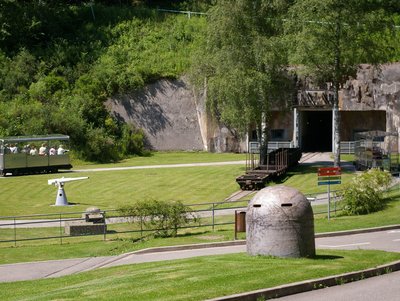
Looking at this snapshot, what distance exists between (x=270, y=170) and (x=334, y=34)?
8.28m

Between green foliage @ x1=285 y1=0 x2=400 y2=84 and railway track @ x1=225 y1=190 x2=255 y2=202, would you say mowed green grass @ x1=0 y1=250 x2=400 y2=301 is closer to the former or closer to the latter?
railway track @ x1=225 y1=190 x2=255 y2=202

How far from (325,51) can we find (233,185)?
29.3 feet

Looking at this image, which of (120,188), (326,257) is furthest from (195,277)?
(120,188)

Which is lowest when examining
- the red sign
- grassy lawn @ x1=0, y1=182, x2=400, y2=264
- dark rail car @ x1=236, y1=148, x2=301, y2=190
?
grassy lawn @ x1=0, y1=182, x2=400, y2=264

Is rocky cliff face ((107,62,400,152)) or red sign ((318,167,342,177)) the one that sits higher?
rocky cliff face ((107,62,400,152))

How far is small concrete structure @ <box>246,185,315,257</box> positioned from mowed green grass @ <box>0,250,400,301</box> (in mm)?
292

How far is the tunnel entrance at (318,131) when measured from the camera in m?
65.3

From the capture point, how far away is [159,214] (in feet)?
104

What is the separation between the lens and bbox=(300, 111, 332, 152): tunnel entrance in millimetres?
65344

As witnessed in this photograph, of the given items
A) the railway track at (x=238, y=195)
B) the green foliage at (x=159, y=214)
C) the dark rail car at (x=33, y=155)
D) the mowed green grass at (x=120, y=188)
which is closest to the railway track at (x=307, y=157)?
the mowed green grass at (x=120, y=188)

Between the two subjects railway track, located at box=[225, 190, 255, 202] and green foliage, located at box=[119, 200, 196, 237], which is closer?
green foliage, located at box=[119, 200, 196, 237]

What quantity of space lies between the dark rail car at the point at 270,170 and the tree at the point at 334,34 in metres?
3.16

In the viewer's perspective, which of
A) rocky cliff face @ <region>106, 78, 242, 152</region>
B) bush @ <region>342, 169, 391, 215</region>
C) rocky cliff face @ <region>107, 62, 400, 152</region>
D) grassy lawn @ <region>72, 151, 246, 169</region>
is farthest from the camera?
rocky cliff face @ <region>106, 78, 242, 152</region>

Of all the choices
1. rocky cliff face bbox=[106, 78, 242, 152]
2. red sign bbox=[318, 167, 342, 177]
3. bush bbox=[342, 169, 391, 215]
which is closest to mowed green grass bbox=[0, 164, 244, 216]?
bush bbox=[342, 169, 391, 215]
